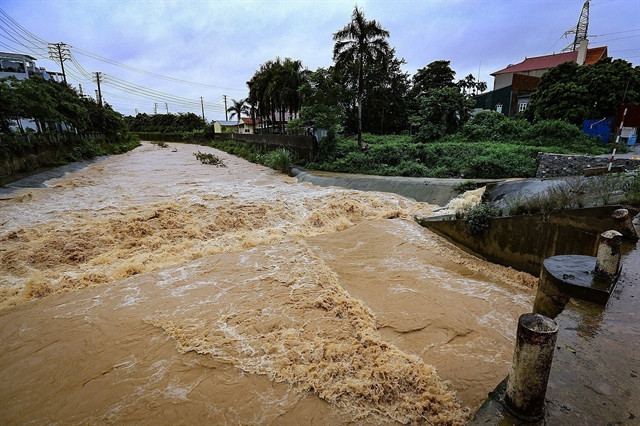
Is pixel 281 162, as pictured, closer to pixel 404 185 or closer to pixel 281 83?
pixel 404 185

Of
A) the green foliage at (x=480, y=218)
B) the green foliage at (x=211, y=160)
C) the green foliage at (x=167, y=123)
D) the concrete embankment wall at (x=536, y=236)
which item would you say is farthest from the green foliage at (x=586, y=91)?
the green foliage at (x=167, y=123)

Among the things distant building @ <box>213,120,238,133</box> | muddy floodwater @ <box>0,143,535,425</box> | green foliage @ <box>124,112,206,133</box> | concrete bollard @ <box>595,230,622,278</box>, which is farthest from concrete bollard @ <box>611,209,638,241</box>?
distant building @ <box>213,120,238,133</box>

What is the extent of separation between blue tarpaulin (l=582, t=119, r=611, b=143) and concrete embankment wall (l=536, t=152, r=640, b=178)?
7346mm

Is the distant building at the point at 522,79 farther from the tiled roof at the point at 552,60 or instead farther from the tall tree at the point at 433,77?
the tall tree at the point at 433,77

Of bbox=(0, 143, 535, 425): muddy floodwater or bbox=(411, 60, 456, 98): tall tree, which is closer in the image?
bbox=(0, 143, 535, 425): muddy floodwater

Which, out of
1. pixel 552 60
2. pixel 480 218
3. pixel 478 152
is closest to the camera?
pixel 480 218

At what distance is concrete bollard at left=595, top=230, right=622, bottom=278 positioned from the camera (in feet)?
12.7

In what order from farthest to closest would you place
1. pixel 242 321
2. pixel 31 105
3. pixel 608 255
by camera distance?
pixel 31 105, pixel 242 321, pixel 608 255

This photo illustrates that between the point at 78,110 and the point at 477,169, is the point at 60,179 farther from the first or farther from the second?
the point at 477,169

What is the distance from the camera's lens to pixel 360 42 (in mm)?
19281

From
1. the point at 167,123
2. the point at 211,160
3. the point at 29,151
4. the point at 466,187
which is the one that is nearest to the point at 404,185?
the point at 466,187

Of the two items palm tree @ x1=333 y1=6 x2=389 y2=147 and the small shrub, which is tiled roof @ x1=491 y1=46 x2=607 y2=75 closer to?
palm tree @ x1=333 y1=6 x2=389 y2=147

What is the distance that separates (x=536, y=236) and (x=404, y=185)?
8.18 metres

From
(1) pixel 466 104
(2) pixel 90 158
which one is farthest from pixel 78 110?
(1) pixel 466 104
